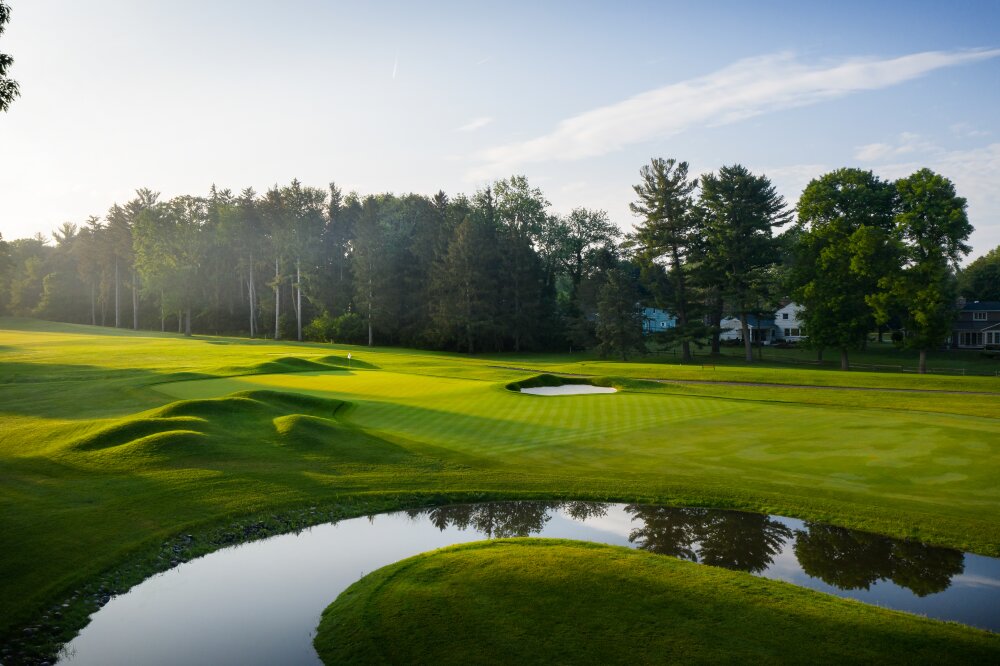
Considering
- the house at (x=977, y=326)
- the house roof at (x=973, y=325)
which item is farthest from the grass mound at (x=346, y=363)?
the house roof at (x=973, y=325)

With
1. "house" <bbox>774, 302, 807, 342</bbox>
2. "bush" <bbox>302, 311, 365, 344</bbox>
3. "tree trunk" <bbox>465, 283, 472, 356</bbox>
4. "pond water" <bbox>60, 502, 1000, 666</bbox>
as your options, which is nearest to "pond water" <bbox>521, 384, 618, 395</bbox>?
"pond water" <bbox>60, 502, 1000, 666</bbox>

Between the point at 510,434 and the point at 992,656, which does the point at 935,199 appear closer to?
the point at 510,434

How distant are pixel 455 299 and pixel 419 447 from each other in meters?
55.4

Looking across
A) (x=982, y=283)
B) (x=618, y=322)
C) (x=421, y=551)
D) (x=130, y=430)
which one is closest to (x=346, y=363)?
(x=130, y=430)

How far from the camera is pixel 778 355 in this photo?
73250mm

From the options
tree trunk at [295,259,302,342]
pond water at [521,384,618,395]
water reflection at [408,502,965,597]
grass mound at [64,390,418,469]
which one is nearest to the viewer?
water reflection at [408,502,965,597]

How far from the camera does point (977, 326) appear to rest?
7856 cm

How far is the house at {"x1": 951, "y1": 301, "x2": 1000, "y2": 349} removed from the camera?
76875 millimetres

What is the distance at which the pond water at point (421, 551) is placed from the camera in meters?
7.52

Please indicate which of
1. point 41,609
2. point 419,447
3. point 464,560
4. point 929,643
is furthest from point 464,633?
point 419,447

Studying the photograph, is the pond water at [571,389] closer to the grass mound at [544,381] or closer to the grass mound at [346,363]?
the grass mound at [544,381]

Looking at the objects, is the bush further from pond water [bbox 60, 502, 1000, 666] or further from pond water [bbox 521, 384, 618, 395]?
pond water [bbox 60, 502, 1000, 666]

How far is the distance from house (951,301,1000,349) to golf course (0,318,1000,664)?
210ft

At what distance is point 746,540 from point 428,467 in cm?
743
